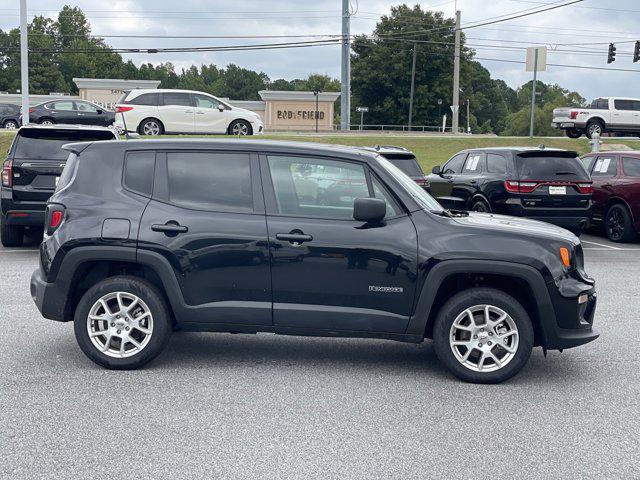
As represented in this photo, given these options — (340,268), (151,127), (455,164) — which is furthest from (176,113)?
(340,268)

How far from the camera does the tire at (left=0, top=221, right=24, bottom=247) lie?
1314 centimetres

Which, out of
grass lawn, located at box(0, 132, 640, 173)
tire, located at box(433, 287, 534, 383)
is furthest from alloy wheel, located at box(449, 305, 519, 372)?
grass lawn, located at box(0, 132, 640, 173)

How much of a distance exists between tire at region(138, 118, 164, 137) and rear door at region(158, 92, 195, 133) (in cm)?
19

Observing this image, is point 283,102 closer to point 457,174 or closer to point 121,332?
point 457,174

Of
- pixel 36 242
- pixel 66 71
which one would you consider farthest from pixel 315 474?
pixel 66 71

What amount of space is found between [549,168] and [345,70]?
31886 mm

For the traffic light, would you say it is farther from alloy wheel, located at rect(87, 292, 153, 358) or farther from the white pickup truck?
alloy wheel, located at rect(87, 292, 153, 358)

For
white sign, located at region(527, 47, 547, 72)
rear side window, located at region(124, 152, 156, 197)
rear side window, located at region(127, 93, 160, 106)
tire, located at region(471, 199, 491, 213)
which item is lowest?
tire, located at region(471, 199, 491, 213)

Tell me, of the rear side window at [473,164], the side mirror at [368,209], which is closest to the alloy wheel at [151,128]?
the rear side window at [473,164]

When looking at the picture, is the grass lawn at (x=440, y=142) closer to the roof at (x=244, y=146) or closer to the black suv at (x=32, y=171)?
the black suv at (x=32, y=171)

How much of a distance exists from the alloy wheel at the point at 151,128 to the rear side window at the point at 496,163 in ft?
56.5

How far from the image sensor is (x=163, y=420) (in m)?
5.30

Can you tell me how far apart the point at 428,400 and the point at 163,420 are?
182cm

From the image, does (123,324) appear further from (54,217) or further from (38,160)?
(38,160)
